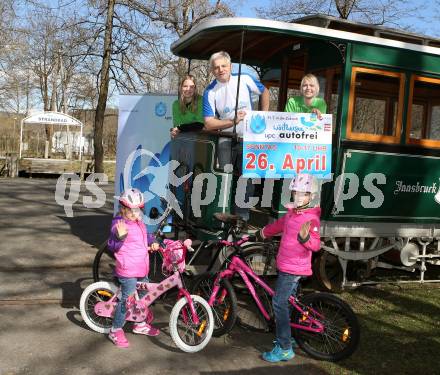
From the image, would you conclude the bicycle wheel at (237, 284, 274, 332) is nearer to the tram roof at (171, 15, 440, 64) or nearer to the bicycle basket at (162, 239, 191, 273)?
the bicycle basket at (162, 239, 191, 273)

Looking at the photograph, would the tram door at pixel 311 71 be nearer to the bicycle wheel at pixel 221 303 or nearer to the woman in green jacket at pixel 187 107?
the woman in green jacket at pixel 187 107

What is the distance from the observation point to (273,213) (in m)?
6.31

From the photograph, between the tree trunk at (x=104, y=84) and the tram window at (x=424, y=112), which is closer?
the tram window at (x=424, y=112)

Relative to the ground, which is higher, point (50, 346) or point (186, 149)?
point (186, 149)

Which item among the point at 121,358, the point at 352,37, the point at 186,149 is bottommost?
the point at 121,358

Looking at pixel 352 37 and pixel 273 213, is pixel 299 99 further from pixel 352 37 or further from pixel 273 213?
pixel 273 213

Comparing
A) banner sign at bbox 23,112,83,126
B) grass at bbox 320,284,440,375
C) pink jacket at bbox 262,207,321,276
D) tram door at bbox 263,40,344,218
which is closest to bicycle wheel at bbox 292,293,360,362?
grass at bbox 320,284,440,375

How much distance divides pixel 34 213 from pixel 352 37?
7594mm

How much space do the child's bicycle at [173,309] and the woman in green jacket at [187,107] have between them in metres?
2.14

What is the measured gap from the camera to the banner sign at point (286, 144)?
569 cm

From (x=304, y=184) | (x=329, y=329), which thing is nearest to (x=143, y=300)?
(x=329, y=329)

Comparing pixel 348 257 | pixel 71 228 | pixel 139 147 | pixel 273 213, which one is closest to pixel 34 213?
pixel 71 228

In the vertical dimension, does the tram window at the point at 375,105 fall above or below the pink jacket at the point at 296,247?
above

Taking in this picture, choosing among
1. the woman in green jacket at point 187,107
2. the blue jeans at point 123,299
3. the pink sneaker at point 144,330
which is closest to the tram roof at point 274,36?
the woman in green jacket at point 187,107
